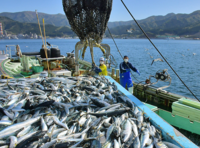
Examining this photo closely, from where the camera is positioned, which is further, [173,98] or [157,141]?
[173,98]

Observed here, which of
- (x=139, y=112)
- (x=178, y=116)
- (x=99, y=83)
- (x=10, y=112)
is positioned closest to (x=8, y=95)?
(x=10, y=112)

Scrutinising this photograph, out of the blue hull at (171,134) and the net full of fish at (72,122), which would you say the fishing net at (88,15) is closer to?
the net full of fish at (72,122)

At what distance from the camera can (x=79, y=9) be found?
4262 mm

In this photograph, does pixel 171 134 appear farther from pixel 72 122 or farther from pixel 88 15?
pixel 88 15

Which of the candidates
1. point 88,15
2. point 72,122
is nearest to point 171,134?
point 72,122

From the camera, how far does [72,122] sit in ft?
10.5

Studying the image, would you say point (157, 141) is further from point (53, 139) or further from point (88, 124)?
point (53, 139)

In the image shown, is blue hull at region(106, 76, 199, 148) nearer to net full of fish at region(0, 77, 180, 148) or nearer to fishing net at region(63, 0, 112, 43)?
net full of fish at region(0, 77, 180, 148)

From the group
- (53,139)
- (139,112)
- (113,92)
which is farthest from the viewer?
(113,92)

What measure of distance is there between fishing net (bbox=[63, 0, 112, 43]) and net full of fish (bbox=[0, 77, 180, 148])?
6.86 ft

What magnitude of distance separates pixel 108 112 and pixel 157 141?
123 cm

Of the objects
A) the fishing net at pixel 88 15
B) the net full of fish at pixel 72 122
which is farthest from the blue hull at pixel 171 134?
the fishing net at pixel 88 15

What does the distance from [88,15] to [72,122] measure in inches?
126

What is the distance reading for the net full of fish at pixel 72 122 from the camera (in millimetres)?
2586
